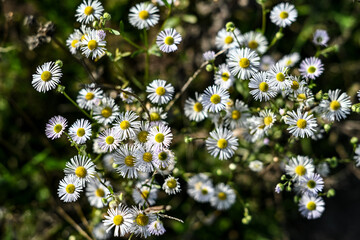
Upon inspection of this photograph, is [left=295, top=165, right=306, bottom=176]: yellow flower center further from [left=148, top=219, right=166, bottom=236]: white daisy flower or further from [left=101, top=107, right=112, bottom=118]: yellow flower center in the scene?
[left=101, top=107, right=112, bottom=118]: yellow flower center

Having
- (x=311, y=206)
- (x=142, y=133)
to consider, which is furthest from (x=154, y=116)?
(x=311, y=206)

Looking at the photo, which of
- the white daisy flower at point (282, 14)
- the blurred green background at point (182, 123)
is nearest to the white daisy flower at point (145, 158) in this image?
the blurred green background at point (182, 123)

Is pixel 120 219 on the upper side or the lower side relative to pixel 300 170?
lower

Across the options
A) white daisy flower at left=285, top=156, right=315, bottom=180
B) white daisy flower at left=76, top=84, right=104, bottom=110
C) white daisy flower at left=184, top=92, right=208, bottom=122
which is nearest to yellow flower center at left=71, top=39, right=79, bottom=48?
white daisy flower at left=76, top=84, right=104, bottom=110

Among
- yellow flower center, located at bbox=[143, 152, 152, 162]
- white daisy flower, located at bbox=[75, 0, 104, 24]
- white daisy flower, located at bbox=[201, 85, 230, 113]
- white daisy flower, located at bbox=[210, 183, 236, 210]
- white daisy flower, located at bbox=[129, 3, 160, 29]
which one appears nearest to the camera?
yellow flower center, located at bbox=[143, 152, 152, 162]

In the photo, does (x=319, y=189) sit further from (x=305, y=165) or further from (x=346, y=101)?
(x=346, y=101)

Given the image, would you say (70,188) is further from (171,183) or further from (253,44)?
(253,44)

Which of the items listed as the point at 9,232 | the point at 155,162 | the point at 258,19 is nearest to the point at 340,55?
the point at 258,19
